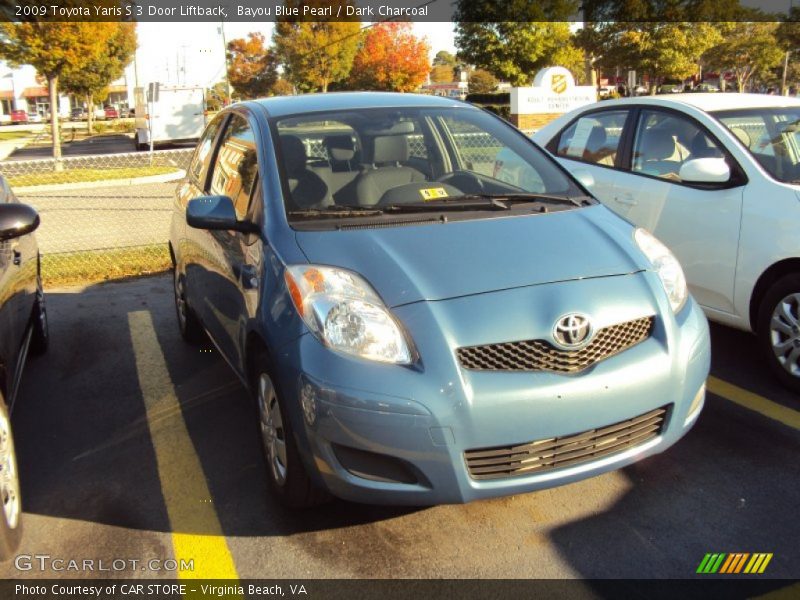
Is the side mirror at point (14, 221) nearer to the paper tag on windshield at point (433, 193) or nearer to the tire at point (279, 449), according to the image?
the tire at point (279, 449)

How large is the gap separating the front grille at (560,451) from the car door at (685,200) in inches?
80.7

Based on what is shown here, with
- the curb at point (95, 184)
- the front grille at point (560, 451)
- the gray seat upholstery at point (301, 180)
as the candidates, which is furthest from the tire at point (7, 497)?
the curb at point (95, 184)

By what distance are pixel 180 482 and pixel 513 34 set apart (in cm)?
4081

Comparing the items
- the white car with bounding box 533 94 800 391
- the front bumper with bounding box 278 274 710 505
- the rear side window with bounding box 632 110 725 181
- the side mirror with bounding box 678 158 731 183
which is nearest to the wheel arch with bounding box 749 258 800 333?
the white car with bounding box 533 94 800 391

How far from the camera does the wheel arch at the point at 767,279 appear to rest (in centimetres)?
413

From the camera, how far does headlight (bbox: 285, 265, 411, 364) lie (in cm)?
265

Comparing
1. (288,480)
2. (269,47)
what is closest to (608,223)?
(288,480)

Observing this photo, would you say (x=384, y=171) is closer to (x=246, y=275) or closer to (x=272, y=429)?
(x=246, y=275)

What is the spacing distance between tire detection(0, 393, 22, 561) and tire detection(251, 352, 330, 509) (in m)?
0.96

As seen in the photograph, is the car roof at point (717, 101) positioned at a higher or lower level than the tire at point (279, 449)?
higher

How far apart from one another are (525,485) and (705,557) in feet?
2.45

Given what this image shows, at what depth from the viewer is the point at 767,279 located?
14.0ft

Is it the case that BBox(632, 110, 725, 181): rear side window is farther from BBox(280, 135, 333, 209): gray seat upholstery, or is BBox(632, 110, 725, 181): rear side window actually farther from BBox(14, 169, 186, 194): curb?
BBox(14, 169, 186, 194): curb

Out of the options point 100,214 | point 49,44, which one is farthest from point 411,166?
point 49,44
